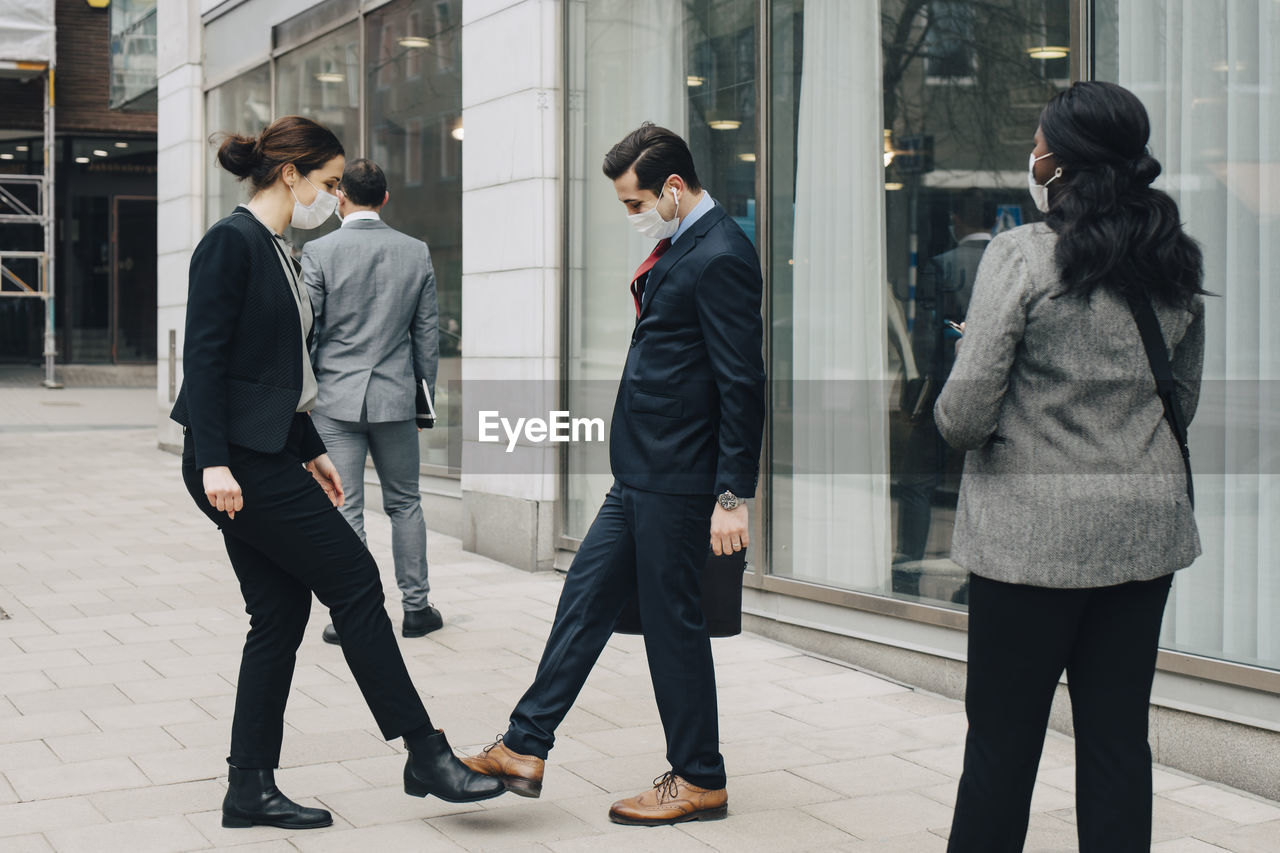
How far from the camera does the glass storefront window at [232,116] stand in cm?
1297

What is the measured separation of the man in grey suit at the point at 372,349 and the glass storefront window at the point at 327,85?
4746 millimetres

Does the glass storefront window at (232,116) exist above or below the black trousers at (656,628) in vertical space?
above

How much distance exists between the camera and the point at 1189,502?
2865mm

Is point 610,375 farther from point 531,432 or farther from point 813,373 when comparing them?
point 813,373

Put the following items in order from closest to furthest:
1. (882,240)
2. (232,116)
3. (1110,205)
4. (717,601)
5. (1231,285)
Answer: (1110,205) < (717,601) < (1231,285) < (882,240) < (232,116)

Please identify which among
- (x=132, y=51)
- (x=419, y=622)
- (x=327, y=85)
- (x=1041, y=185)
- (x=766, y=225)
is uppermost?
(x=132, y=51)

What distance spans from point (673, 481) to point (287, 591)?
3.56ft

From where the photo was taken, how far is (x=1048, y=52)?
17.0ft

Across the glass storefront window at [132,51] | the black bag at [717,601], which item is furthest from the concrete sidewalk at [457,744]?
the glass storefront window at [132,51]

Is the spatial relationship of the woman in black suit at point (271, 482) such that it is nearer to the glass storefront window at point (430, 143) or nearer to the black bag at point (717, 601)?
the black bag at point (717, 601)

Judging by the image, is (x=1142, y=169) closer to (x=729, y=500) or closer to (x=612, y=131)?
(x=729, y=500)

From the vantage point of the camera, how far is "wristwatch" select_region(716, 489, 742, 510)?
3764mm

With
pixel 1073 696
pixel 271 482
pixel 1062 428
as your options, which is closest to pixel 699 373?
pixel 271 482

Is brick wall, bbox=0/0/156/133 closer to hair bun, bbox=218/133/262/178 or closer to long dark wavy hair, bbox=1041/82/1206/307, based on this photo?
hair bun, bbox=218/133/262/178
